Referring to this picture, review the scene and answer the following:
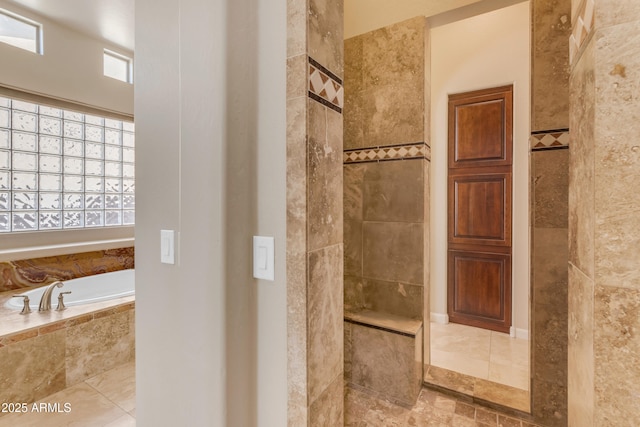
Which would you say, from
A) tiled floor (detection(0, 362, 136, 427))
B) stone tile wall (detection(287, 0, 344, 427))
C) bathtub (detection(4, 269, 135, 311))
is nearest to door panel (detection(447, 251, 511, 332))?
stone tile wall (detection(287, 0, 344, 427))

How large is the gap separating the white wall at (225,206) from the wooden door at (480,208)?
2.67 metres

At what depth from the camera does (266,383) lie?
1003 mm

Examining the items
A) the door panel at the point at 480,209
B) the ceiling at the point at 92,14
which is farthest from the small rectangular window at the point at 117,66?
the door panel at the point at 480,209

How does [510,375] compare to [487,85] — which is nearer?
[510,375]

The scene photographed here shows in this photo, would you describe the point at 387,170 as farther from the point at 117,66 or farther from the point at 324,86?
the point at 117,66

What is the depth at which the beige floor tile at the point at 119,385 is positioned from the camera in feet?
6.39

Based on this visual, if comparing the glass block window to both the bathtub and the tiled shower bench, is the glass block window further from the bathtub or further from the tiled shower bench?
the tiled shower bench

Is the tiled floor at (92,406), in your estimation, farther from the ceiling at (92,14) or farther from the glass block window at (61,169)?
the ceiling at (92,14)

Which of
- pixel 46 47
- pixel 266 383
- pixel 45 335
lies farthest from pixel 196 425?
pixel 46 47

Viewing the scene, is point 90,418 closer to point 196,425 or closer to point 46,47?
point 196,425

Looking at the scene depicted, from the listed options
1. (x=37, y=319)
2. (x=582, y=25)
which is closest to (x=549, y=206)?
(x=582, y=25)

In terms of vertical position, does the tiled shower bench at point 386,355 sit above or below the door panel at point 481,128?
below

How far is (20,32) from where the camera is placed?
2803 mm

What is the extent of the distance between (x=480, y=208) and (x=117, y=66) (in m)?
4.48
